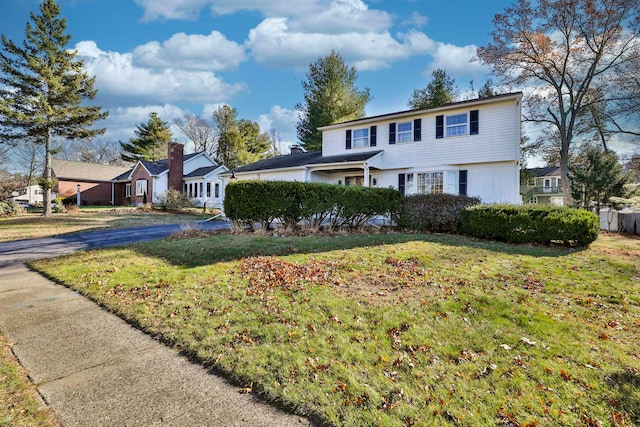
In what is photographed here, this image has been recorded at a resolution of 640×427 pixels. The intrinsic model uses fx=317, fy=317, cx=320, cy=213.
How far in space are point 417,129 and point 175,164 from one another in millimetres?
24280

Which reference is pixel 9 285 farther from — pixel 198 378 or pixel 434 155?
pixel 434 155

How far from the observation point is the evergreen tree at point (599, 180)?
18.8m

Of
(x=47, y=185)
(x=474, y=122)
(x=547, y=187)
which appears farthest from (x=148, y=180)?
(x=547, y=187)

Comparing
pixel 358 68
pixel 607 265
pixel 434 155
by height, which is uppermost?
pixel 358 68

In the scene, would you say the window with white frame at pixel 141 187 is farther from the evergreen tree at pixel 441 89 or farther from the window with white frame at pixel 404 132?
the evergreen tree at pixel 441 89

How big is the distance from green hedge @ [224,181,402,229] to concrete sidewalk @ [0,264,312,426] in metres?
6.38

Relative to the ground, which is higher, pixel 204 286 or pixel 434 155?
pixel 434 155

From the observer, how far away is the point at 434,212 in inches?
466

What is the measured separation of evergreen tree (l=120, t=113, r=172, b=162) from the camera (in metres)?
44.1

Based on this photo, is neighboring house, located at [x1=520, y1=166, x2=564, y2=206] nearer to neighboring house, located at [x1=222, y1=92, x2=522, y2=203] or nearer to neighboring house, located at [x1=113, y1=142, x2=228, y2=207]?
neighboring house, located at [x1=222, y1=92, x2=522, y2=203]

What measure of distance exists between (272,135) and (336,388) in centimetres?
5261

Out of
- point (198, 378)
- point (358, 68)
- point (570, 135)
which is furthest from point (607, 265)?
point (358, 68)

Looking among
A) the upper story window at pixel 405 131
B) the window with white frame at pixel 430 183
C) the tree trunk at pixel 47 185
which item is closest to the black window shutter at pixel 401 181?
the window with white frame at pixel 430 183

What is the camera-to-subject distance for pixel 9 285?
6176mm
